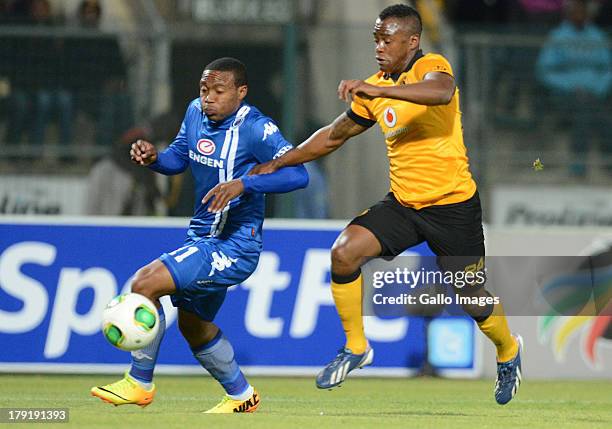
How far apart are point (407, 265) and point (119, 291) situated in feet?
8.21

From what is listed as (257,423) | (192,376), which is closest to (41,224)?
(192,376)

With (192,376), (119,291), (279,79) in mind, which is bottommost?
(192,376)

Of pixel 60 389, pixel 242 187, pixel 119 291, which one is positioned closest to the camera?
pixel 242 187

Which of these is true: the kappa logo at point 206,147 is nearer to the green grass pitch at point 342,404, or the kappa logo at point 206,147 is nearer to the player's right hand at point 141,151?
the player's right hand at point 141,151

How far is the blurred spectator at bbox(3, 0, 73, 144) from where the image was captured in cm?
1220

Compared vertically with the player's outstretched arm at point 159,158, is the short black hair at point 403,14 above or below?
above

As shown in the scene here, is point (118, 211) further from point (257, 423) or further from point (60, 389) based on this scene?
point (257, 423)

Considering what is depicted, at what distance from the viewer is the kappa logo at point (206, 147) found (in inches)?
309

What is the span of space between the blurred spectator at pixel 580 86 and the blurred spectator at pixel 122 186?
3846mm

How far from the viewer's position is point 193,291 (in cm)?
764

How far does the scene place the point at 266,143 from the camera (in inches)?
308

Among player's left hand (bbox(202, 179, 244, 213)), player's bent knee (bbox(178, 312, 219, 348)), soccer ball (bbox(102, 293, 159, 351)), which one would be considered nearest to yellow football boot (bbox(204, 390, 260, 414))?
player's bent knee (bbox(178, 312, 219, 348))

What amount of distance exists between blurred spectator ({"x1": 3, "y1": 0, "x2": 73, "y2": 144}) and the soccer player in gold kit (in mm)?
4666

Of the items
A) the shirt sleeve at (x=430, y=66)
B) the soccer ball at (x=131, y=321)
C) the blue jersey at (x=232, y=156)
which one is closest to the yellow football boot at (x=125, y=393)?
the soccer ball at (x=131, y=321)
